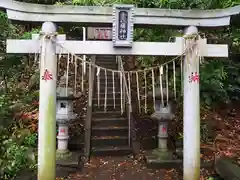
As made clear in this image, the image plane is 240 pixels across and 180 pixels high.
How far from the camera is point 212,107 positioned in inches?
339

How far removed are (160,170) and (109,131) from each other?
2.04 metres

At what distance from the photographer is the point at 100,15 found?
15.9ft

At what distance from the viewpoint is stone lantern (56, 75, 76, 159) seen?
6473mm

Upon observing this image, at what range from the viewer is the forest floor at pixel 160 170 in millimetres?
6059

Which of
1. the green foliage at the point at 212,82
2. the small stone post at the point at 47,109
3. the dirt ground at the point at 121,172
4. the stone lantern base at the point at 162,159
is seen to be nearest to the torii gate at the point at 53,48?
the small stone post at the point at 47,109

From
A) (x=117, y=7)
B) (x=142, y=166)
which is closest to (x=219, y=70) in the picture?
(x=142, y=166)

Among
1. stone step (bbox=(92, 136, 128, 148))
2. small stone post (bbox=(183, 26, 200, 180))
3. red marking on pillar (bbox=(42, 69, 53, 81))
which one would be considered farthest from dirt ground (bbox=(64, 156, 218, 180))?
red marking on pillar (bbox=(42, 69, 53, 81))

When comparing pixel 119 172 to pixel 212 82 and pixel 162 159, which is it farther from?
pixel 212 82

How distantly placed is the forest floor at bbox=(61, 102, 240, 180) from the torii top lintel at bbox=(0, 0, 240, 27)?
3.12 m

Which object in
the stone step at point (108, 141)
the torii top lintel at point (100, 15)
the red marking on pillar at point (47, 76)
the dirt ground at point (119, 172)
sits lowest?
the dirt ground at point (119, 172)

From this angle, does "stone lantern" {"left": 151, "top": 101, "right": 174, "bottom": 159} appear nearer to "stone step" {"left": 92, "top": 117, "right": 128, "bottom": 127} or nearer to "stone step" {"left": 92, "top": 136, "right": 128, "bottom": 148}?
"stone step" {"left": 92, "top": 136, "right": 128, "bottom": 148}

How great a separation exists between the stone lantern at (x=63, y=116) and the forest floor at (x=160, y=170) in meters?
0.66

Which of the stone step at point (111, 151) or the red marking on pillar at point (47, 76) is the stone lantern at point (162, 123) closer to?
the stone step at point (111, 151)

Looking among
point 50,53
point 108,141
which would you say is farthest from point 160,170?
point 50,53
